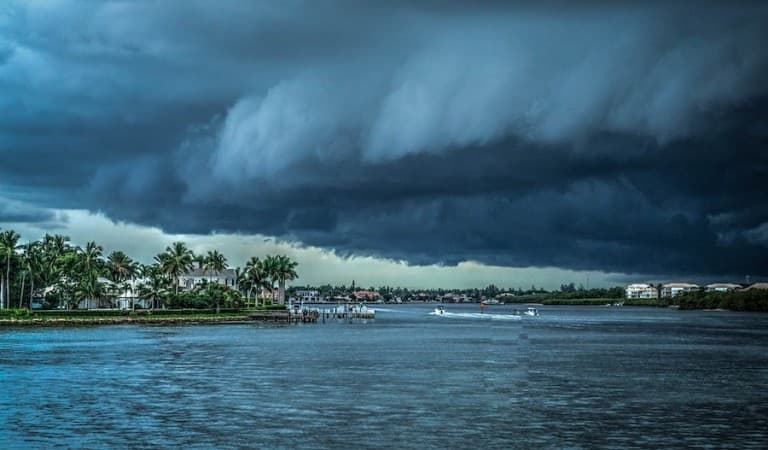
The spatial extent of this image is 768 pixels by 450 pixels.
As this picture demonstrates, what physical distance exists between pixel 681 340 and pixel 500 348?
35.2m

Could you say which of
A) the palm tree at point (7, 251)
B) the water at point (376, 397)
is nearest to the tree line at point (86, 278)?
the palm tree at point (7, 251)

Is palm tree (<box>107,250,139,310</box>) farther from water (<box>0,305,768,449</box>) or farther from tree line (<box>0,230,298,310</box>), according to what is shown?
water (<box>0,305,768,449</box>)

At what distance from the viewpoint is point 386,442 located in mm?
36469

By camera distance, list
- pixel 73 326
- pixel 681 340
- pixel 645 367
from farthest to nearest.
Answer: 1. pixel 73 326
2. pixel 681 340
3. pixel 645 367

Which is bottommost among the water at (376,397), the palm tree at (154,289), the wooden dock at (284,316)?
the wooden dock at (284,316)

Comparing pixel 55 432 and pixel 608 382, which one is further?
pixel 608 382

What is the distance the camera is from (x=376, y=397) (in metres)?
51.0

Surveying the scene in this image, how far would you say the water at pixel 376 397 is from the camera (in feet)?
125

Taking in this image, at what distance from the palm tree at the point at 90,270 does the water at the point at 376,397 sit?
63.5 meters

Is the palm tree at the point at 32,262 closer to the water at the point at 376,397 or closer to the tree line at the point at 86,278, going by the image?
the tree line at the point at 86,278

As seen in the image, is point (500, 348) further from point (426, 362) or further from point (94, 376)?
point (94, 376)

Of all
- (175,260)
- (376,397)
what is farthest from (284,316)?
(376,397)

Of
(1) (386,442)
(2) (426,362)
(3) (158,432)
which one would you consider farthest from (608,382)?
(3) (158,432)

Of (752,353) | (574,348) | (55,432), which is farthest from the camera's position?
(574,348)
